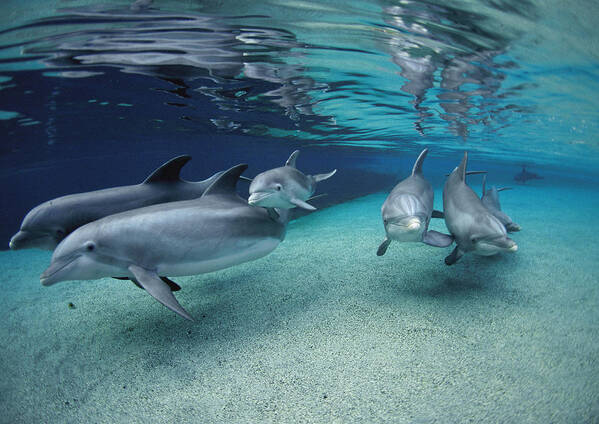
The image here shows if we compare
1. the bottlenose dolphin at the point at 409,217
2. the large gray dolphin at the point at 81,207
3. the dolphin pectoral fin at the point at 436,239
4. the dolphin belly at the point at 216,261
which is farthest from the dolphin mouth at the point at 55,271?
the dolphin pectoral fin at the point at 436,239

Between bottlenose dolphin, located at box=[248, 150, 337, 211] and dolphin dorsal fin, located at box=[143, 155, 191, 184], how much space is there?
1.12m

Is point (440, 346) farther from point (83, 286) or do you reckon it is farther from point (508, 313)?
point (83, 286)

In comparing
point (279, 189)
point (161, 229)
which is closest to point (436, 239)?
point (279, 189)

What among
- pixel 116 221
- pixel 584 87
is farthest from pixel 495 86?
pixel 116 221

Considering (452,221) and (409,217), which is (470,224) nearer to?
(452,221)

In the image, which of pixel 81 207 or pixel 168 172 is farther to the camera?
pixel 168 172

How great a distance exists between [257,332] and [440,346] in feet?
6.92

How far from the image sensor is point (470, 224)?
3934mm

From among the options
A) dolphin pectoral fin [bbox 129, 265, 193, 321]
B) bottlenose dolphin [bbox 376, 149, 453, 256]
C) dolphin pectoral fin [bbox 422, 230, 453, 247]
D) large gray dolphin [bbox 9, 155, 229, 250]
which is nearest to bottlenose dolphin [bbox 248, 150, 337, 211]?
bottlenose dolphin [bbox 376, 149, 453, 256]

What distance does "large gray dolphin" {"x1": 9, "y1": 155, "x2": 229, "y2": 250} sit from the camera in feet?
12.8

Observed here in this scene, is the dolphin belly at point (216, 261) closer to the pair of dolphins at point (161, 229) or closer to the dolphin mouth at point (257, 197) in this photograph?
the pair of dolphins at point (161, 229)

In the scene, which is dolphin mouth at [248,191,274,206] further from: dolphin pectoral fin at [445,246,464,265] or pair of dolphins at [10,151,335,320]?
dolphin pectoral fin at [445,246,464,265]

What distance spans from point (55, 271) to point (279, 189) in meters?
2.79

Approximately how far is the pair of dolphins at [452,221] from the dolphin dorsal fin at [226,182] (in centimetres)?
221
